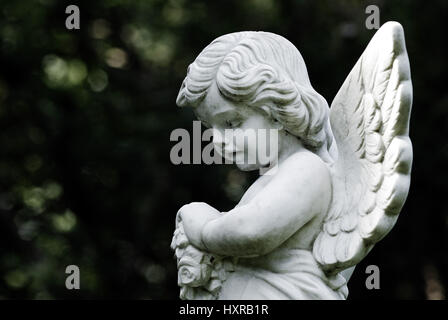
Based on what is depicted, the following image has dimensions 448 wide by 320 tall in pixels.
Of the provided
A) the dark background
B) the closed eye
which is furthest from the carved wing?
the dark background

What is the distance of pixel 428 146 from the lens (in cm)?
859

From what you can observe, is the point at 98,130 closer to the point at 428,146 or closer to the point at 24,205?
the point at 24,205

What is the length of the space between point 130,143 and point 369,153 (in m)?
5.06

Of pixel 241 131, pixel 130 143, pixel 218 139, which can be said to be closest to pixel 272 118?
pixel 241 131

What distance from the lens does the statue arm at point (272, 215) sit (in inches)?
149

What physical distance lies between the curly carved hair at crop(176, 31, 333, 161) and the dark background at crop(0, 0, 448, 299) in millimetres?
4266

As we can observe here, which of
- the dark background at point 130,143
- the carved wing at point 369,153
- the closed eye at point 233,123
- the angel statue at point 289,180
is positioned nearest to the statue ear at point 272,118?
the angel statue at point 289,180

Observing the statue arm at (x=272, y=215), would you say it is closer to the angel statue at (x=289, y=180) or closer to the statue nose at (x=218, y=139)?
the angel statue at (x=289, y=180)

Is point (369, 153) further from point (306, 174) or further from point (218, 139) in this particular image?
point (218, 139)

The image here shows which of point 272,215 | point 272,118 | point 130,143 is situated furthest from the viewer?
point 130,143

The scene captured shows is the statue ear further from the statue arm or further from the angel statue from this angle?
the statue arm

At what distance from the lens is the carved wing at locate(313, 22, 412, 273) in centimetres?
369

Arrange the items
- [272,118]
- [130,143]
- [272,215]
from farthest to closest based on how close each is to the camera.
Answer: [130,143] → [272,118] → [272,215]

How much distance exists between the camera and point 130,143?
28.7ft
